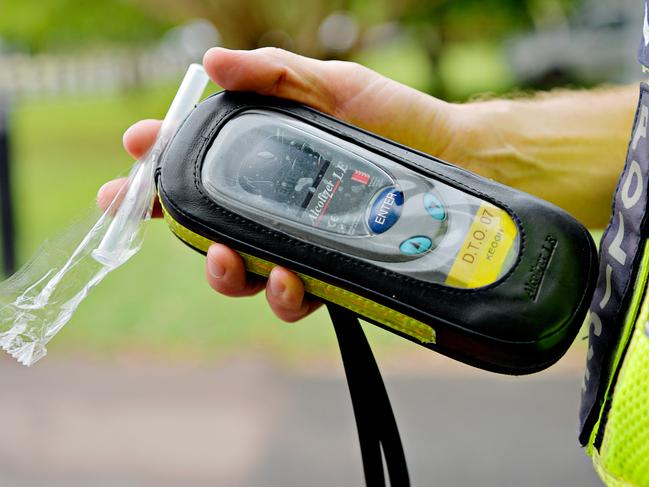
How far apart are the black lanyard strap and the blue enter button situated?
0.14 meters

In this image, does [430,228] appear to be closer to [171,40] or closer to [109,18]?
[109,18]

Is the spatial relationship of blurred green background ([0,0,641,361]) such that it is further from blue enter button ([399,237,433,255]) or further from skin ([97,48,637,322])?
blue enter button ([399,237,433,255])

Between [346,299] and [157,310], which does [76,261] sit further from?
[157,310]

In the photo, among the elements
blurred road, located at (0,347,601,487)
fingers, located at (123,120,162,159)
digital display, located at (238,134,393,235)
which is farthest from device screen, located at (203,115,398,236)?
blurred road, located at (0,347,601,487)

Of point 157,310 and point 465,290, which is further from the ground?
point 465,290

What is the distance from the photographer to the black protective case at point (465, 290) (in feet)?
3.51

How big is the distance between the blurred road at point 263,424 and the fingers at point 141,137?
167cm

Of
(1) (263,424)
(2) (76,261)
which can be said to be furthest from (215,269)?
(1) (263,424)

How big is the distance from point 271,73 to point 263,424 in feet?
6.78

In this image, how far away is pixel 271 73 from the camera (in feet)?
4.58

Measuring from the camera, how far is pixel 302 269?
1.15 m

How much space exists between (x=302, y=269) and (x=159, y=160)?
316 mm

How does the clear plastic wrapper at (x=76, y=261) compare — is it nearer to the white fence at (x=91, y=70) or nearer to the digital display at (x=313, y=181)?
the digital display at (x=313, y=181)

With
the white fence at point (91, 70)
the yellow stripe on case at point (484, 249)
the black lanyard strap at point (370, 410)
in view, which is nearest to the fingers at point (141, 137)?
the black lanyard strap at point (370, 410)
